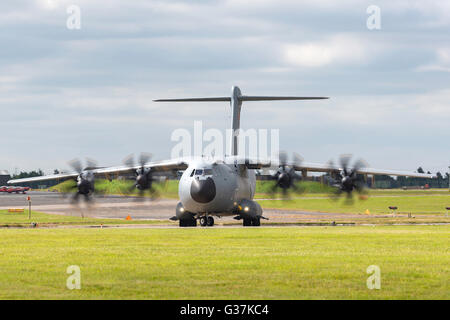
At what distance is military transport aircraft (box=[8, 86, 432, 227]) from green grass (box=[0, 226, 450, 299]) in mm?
13580

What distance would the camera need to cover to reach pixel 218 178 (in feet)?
157

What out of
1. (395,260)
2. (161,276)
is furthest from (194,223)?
(161,276)

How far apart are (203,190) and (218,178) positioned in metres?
1.56

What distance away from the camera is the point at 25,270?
68.2 feet

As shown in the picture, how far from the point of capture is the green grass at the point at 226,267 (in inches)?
653

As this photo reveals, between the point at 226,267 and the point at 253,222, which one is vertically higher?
the point at 226,267

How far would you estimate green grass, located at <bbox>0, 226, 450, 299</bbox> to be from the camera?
54.4ft

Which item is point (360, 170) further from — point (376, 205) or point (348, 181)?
point (376, 205)

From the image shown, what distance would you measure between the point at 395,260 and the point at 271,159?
30058 mm
